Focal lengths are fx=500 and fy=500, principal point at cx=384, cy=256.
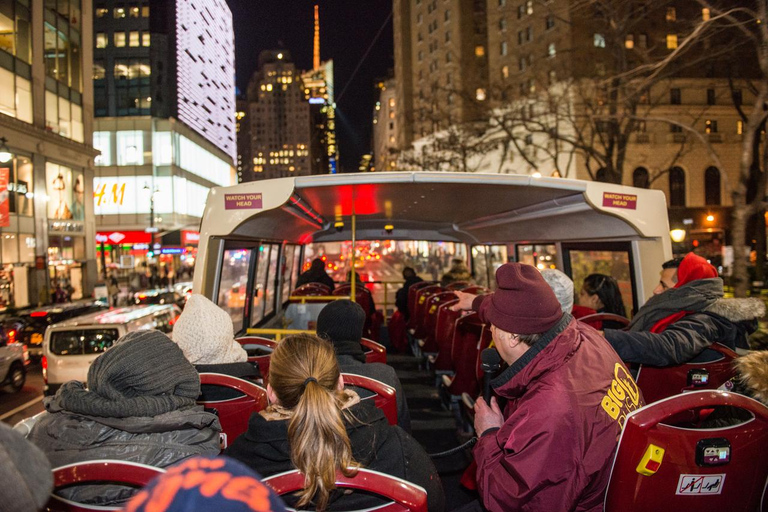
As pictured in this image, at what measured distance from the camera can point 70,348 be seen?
9305 millimetres

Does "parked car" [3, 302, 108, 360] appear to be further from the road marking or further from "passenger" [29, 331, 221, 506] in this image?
"passenger" [29, 331, 221, 506]

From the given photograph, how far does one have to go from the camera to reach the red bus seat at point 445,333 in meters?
7.24

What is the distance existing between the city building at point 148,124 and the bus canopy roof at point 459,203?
38.5m

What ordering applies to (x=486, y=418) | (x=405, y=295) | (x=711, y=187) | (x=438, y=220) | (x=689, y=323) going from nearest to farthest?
(x=486, y=418), (x=689, y=323), (x=438, y=220), (x=405, y=295), (x=711, y=187)

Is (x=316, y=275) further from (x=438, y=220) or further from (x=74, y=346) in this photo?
(x=74, y=346)

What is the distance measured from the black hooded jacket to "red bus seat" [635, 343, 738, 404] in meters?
2.34

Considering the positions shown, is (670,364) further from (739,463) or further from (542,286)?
(542,286)

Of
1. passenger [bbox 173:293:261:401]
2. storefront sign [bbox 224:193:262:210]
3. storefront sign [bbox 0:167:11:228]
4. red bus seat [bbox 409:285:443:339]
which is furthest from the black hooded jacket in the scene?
storefront sign [bbox 0:167:11:228]

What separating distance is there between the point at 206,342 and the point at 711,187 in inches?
2194

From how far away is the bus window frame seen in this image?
247 inches

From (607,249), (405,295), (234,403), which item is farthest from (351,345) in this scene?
(405,295)

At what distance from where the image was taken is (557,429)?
1986mm

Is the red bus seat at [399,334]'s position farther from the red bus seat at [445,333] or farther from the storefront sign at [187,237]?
A: the storefront sign at [187,237]

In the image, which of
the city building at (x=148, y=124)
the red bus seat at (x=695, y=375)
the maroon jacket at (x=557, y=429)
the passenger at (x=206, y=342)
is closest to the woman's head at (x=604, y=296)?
the red bus seat at (x=695, y=375)
